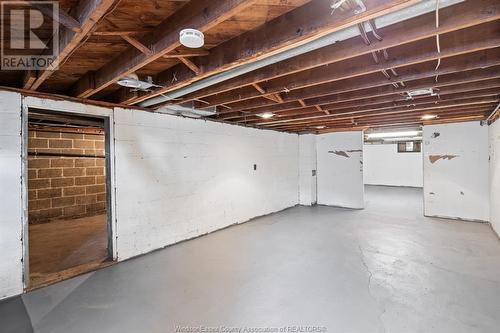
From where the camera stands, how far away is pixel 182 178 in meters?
3.87

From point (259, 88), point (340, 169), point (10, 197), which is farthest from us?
point (340, 169)

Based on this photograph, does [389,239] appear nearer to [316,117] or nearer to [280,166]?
[316,117]

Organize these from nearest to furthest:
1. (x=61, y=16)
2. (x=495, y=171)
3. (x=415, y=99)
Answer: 1. (x=61, y=16)
2. (x=415, y=99)
3. (x=495, y=171)

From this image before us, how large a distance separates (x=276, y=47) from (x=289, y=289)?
2.18m

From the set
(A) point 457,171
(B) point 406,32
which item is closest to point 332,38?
(B) point 406,32

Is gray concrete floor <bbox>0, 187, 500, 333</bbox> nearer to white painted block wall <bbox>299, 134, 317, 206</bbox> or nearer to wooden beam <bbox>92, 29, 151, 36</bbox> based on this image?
wooden beam <bbox>92, 29, 151, 36</bbox>

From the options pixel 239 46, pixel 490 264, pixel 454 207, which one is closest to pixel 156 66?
pixel 239 46

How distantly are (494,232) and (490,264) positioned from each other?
5.63 feet

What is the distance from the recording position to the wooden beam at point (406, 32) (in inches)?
52.8

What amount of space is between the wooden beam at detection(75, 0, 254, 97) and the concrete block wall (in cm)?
434

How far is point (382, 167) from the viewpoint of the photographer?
10.7m

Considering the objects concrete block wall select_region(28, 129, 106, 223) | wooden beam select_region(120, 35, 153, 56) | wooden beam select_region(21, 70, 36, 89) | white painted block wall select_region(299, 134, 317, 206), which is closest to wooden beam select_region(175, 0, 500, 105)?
wooden beam select_region(120, 35, 153, 56)

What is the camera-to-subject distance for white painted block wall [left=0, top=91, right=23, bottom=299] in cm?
231

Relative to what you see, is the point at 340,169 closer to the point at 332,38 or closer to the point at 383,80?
the point at 383,80
